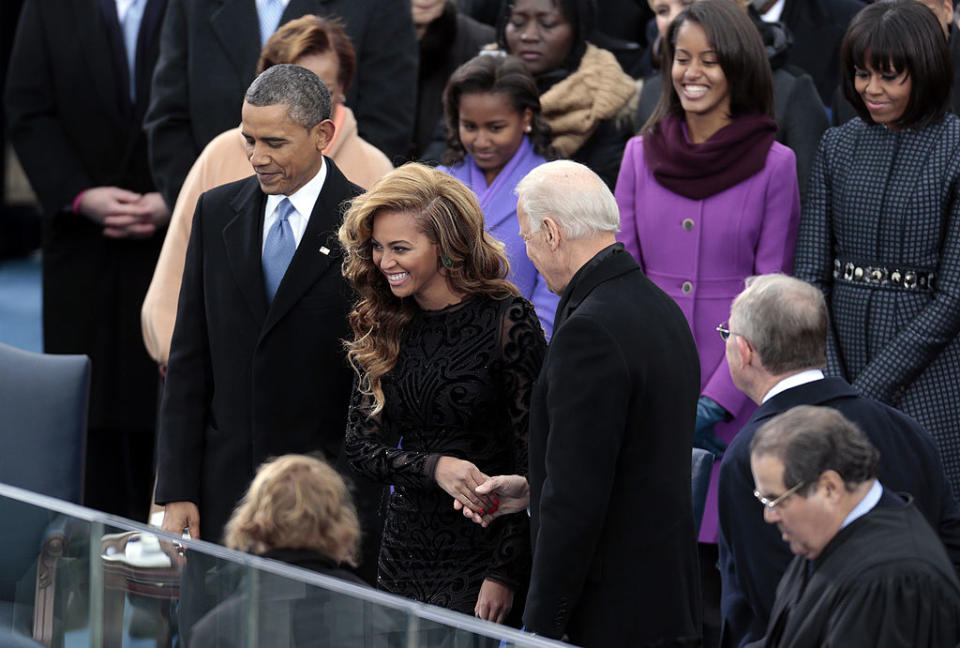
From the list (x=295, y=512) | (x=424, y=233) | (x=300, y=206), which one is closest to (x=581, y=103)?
(x=300, y=206)

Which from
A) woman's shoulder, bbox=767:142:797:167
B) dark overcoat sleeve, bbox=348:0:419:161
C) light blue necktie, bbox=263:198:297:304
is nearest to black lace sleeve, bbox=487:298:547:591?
light blue necktie, bbox=263:198:297:304

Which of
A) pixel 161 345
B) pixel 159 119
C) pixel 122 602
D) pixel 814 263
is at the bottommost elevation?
pixel 122 602

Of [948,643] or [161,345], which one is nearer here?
[948,643]

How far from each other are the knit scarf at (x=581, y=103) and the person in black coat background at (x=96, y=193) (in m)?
1.48

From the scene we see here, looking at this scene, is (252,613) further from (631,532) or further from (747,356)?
(747,356)

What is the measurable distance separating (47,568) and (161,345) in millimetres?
1366

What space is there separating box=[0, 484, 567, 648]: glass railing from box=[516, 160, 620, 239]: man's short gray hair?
0.88 metres

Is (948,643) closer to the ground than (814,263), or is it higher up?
closer to the ground

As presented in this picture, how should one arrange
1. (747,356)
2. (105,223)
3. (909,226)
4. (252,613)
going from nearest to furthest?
1. (252,613)
2. (747,356)
3. (909,226)
4. (105,223)

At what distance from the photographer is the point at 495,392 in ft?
9.66

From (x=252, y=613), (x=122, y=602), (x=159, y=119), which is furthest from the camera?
(x=159, y=119)

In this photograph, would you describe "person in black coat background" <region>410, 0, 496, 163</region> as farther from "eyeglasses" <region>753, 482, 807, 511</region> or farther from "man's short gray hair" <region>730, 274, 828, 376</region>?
"eyeglasses" <region>753, 482, 807, 511</region>

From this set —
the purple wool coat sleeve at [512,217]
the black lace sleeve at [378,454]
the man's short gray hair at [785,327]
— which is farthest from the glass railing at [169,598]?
the purple wool coat sleeve at [512,217]

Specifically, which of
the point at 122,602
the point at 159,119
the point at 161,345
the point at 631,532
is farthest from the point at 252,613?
the point at 159,119
